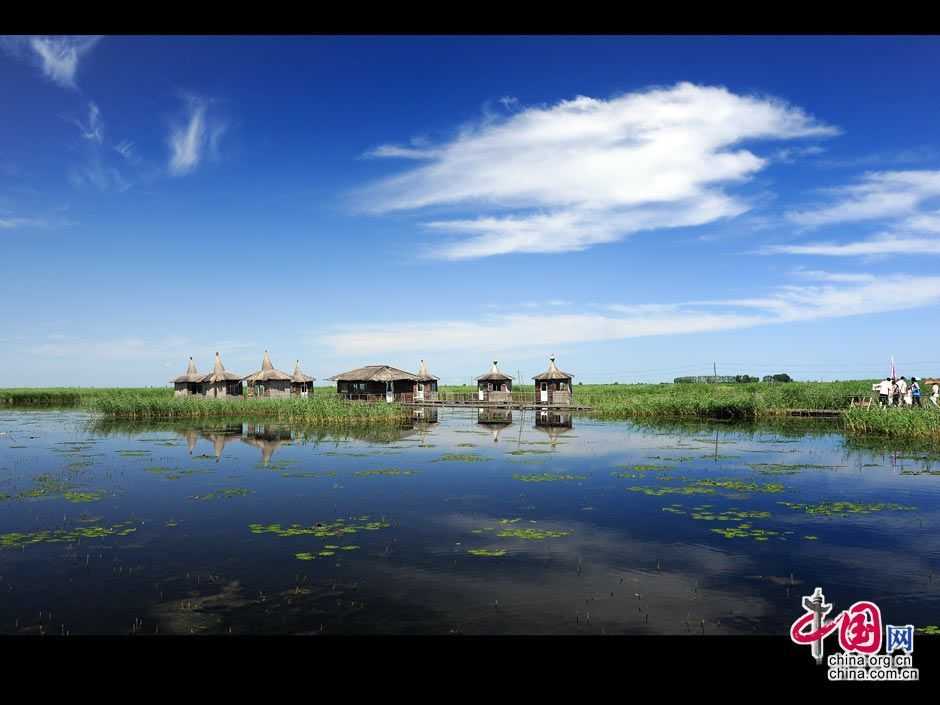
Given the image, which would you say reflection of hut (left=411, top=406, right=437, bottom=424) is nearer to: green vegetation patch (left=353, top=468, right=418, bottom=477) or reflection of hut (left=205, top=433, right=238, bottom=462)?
reflection of hut (left=205, top=433, right=238, bottom=462)

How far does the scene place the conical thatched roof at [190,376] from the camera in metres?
56.4

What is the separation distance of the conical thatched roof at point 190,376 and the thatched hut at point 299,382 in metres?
7.94

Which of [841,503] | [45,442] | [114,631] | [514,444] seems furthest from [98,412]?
[841,503]

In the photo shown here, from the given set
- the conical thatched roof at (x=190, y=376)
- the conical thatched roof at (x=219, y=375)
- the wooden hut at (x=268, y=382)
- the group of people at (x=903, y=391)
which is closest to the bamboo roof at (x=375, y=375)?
the wooden hut at (x=268, y=382)

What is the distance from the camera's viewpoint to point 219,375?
54.9 m

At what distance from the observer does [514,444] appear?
89.7ft

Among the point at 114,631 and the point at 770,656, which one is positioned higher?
the point at 770,656

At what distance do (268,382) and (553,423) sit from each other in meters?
29.0

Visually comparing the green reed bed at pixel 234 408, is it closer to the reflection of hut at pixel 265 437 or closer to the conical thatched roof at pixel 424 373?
the reflection of hut at pixel 265 437

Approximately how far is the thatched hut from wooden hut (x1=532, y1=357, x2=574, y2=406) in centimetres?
2154

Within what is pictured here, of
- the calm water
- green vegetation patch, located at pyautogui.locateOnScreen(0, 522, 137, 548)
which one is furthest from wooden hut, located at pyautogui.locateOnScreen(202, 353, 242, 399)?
green vegetation patch, located at pyautogui.locateOnScreen(0, 522, 137, 548)
